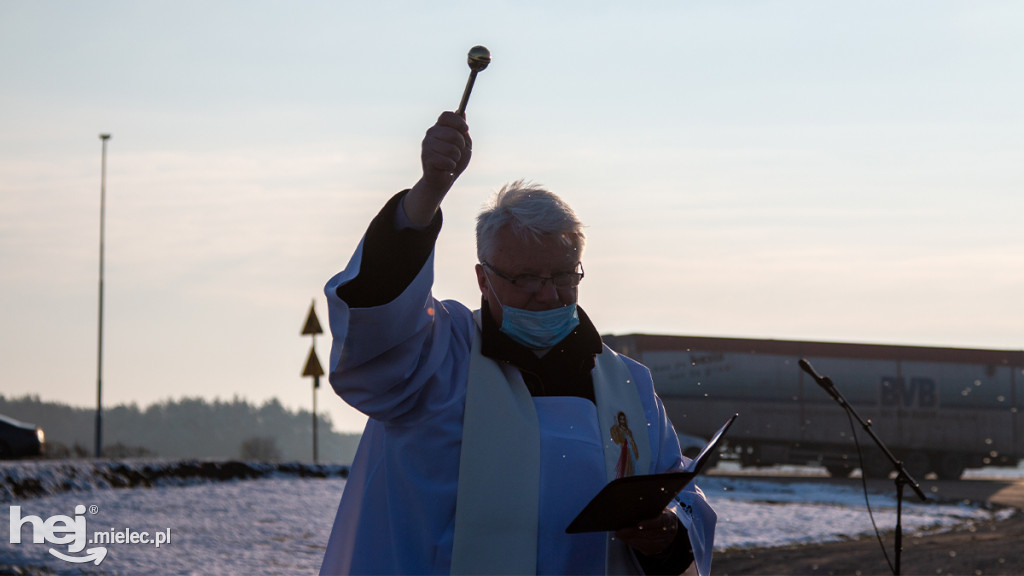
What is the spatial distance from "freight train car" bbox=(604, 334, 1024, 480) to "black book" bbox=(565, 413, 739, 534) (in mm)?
26350

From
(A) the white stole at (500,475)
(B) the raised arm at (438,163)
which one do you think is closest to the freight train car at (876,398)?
(A) the white stole at (500,475)

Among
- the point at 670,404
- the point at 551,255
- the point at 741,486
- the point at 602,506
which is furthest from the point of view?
the point at 741,486

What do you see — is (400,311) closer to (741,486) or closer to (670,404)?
(670,404)

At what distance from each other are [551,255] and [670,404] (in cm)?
160

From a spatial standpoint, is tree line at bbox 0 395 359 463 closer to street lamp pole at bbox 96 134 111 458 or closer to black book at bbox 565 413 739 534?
street lamp pole at bbox 96 134 111 458

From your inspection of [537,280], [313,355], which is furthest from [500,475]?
[313,355]

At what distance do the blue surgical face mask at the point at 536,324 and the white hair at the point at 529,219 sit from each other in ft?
0.57

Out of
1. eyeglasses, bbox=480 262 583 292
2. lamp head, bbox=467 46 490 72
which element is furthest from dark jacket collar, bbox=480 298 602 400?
lamp head, bbox=467 46 490 72

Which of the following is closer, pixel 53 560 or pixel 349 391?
pixel 349 391

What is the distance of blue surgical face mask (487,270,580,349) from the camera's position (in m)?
3.83

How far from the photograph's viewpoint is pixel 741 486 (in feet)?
80.6

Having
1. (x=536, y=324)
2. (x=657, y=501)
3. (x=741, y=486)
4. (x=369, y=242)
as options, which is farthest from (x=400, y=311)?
(x=741, y=486)

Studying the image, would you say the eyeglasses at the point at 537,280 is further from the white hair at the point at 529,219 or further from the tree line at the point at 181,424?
the tree line at the point at 181,424

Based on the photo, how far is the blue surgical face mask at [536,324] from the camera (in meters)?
3.83
